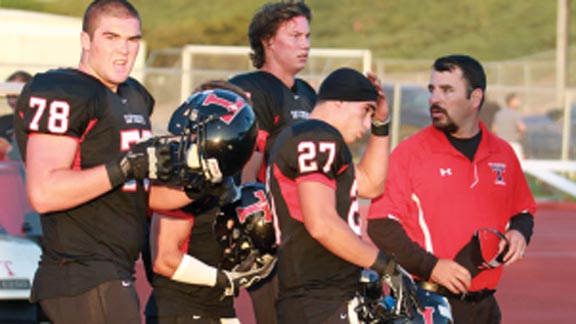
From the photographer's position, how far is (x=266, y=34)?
22.8 feet

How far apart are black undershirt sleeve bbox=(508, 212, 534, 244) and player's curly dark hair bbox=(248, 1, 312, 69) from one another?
1.65m

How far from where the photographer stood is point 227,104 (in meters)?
5.18

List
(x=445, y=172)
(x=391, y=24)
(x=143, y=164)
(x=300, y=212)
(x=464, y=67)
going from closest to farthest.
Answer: (x=143, y=164) < (x=300, y=212) < (x=445, y=172) < (x=464, y=67) < (x=391, y=24)

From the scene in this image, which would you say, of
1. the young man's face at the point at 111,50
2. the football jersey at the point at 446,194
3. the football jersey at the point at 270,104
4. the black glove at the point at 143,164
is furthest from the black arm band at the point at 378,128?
the black glove at the point at 143,164

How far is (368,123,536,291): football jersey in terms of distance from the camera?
6.34 meters

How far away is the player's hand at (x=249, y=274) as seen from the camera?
5699mm

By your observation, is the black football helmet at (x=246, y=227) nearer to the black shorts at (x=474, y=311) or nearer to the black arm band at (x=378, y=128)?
the black arm band at (x=378, y=128)

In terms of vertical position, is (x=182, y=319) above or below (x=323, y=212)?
A: below

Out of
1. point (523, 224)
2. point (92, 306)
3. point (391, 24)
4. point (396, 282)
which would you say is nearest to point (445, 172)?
point (523, 224)

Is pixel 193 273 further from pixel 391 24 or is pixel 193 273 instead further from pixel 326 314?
pixel 391 24

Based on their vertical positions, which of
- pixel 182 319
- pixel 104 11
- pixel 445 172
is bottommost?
pixel 182 319

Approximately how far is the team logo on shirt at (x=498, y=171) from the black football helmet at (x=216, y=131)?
180cm

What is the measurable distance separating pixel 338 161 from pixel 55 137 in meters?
1.21

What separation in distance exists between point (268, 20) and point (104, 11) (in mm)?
1903
